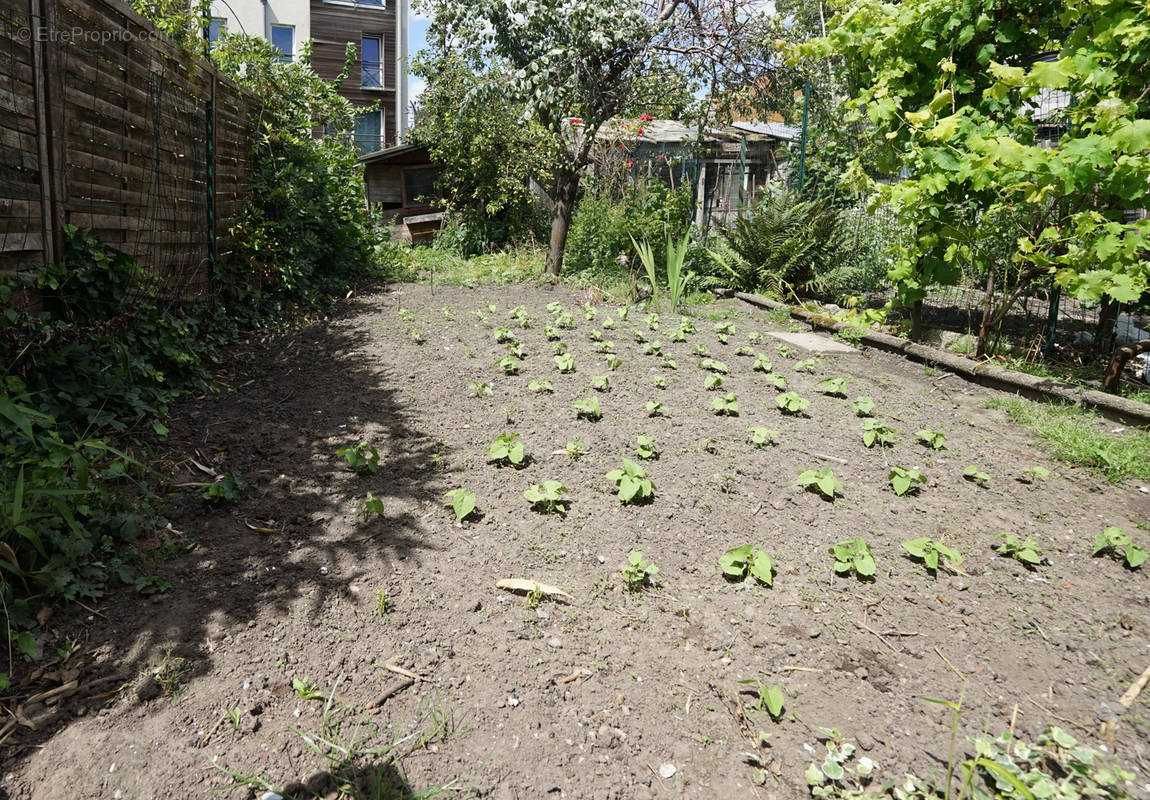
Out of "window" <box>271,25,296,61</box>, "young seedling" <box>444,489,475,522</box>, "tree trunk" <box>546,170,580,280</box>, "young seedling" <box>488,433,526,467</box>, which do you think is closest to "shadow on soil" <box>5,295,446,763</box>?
"young seedling" <box>444,489,475,522</box>

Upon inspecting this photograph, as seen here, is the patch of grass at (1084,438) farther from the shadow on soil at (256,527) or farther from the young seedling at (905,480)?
the shadow on soil at (256,527)

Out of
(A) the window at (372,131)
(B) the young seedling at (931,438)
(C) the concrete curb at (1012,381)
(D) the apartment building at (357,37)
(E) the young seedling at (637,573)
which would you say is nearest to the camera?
(E) the young seedling at (637,573)

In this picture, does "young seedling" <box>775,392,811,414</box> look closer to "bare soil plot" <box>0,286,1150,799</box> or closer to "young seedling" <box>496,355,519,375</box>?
"bare soil plot" <box>0,286,1150,799</box>

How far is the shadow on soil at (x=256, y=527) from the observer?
1.95 metres

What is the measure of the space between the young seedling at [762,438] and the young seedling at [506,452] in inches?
42.8

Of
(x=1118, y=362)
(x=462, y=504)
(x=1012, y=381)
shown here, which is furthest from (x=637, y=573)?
(x=1118, y=362)

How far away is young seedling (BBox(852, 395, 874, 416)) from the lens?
152 inches

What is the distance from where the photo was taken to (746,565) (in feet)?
7.97

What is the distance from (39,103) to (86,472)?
5.99ft

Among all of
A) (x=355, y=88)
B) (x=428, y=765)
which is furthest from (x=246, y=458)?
(x=355, y=88)

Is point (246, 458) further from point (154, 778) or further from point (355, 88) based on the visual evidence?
point (355, 88)

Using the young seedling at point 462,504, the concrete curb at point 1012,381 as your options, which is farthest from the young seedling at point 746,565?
the concrete curb at point 1012,381

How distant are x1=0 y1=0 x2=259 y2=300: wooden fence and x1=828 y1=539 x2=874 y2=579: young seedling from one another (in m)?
3.44

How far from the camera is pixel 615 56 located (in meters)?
7.86
